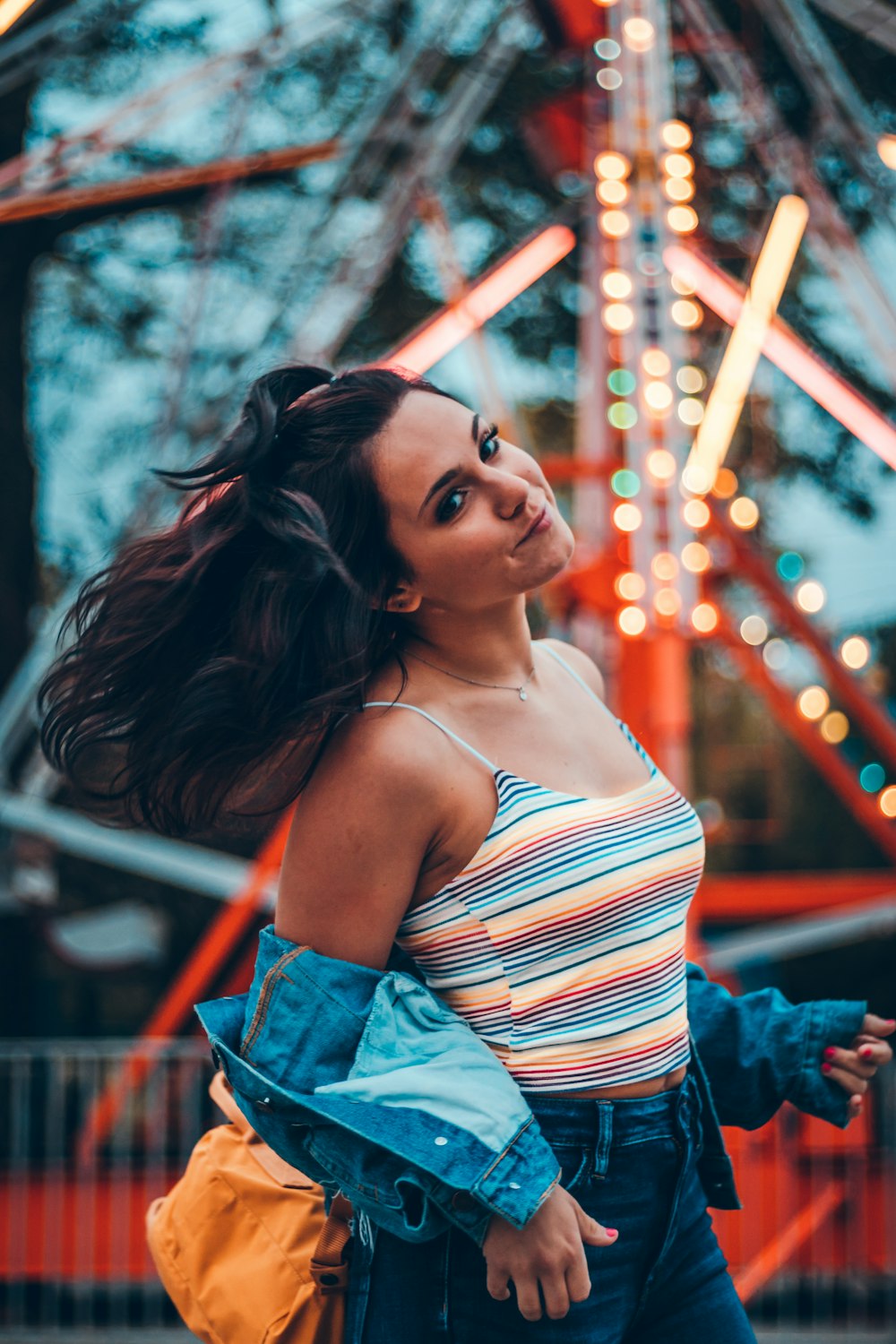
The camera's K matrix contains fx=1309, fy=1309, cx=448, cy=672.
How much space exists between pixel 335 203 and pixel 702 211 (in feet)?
9.70

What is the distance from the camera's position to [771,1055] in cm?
164

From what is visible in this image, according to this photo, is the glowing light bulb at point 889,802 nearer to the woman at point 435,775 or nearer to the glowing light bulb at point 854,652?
the glowing light bulb at point 854,652

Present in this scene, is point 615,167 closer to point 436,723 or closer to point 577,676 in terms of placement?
point 577,676

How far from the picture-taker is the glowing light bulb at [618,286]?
3877 mm

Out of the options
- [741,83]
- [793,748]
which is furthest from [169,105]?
[793,748]

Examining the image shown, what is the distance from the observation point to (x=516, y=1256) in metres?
1.22

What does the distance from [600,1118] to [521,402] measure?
25.9ft

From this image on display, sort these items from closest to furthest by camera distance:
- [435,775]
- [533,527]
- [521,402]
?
[435,775], [533,527], [521,402]


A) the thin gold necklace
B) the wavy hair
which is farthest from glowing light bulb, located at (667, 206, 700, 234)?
the thin gold necklace

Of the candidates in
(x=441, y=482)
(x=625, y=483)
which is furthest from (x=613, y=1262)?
(x=625, y=483)

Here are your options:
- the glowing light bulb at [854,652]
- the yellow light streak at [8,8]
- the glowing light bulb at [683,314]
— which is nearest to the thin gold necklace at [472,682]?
the yellow light streak at [8,8]

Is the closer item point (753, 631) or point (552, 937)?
point (552, 937)

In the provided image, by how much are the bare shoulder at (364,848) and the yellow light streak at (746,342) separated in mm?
2806

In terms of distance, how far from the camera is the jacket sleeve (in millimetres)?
1640
